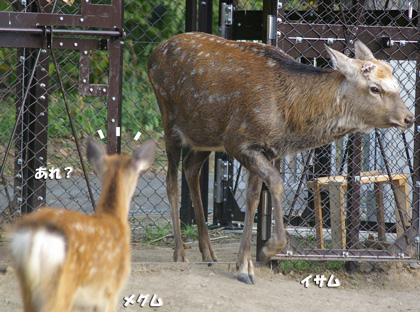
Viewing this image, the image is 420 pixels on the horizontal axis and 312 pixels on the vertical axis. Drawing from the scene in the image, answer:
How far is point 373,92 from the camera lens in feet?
18.0

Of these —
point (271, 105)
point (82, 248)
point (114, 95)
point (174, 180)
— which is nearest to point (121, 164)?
point (82, 248)

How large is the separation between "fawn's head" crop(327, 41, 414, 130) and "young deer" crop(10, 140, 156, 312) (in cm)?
228

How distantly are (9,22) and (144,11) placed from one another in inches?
237

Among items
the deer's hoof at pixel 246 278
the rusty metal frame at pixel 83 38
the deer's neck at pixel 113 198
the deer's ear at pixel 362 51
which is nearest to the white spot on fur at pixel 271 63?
the deer's ear at pixel 362 51

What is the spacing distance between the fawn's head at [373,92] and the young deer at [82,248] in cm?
228

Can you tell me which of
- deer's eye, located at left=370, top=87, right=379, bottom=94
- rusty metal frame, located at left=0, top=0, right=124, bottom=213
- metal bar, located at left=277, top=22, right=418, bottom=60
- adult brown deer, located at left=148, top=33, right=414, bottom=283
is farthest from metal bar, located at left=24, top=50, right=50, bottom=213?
deer's eye, located at left=370, top=87, right=379, bottom=94

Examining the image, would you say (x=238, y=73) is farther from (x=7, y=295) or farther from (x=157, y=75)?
(x=7, y=295)

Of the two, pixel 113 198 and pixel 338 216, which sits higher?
pixel 113 198

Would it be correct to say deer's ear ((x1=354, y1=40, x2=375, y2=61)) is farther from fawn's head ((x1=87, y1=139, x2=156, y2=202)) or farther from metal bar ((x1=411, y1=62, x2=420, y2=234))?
fawn's head ((x1=87, y1=139, x2=156, y2=202))

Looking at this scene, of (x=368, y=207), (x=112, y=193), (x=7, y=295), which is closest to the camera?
(x=112, y=193)

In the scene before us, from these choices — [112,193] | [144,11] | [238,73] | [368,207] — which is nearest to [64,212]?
[112,193]

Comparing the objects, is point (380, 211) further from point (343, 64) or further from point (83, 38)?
point (83, 38)

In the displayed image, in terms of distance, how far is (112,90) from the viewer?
17.5ft

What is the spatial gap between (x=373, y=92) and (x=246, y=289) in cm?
174
